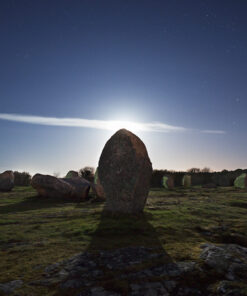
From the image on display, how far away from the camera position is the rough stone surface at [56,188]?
715 inches

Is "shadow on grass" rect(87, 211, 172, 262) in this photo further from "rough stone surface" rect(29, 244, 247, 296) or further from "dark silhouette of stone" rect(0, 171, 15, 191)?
"dark silhouette of stone" rect(0, 171, 15, 191)

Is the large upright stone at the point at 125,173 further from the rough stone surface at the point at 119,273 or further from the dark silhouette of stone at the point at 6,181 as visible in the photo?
the dark silhouette of stone at the point at 6,181

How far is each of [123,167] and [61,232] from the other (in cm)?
366

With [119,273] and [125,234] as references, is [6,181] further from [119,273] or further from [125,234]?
[119,273]

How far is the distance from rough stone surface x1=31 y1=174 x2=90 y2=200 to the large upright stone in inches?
338

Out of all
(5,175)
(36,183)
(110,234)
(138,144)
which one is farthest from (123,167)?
(5,175)

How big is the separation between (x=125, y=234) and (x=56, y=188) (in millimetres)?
11792

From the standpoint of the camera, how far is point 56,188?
18.1 metres

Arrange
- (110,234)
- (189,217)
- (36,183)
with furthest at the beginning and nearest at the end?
1. (36,183)
2. (189,217)
3. (110,234)

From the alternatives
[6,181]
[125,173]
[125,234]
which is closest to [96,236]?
[125,234]

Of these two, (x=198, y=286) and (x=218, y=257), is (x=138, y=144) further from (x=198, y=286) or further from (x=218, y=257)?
(x=198, y=286)

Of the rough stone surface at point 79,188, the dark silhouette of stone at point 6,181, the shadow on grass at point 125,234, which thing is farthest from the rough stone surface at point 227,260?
the dark silhouette of stone at point 6,181

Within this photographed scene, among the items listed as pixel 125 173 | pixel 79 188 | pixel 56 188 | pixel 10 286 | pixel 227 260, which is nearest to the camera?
pixel 10 286

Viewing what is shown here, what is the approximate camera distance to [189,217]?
32.6ft
